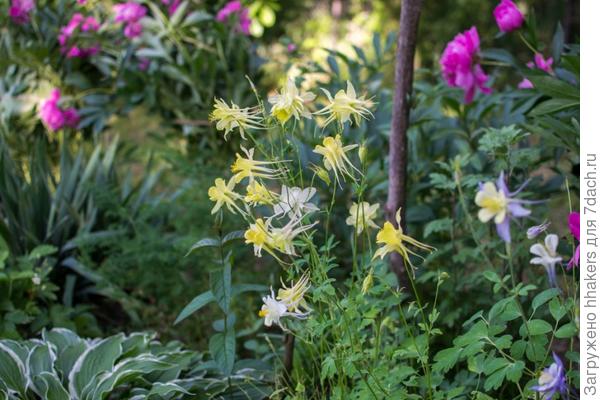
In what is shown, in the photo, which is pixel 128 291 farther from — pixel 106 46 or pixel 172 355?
pixel 106 46

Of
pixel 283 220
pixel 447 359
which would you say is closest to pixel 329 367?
pixel 447 359

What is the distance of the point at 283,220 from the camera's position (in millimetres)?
2027

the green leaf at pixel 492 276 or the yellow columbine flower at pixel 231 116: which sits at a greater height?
the yellow columbine flower at pixel 231 116

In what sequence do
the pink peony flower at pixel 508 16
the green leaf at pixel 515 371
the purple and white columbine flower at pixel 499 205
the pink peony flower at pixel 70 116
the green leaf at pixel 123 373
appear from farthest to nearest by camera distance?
the pink peony flower at pixel 70 116, the pink peony flower at pixel 508 16, the green leaf at pixel 123 373, the green leaf at pixel 515 371, the purple and white columbine flower at pixel 499 205

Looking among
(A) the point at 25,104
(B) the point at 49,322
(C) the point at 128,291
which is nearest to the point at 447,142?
(C) the point at 128,291

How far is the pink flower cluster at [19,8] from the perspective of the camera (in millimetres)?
3553

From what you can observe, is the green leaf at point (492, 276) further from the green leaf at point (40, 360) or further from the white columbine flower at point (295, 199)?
the green leaf at point (40, 360)

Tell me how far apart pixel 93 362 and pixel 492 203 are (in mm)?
1209

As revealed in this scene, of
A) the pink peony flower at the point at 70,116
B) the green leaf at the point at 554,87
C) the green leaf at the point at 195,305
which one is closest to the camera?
the green leaf at the point at 195,305

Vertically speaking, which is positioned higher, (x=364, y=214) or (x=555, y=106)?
(x=555, y=106)

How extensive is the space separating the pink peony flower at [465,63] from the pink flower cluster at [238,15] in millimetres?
1480

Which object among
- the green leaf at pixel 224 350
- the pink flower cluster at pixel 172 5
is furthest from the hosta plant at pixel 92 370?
the pink flower cluster at pixel 172 5

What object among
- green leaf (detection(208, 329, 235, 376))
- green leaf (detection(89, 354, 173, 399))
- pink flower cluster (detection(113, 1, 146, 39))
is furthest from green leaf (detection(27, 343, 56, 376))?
pink flower cluster (detection(113, 1, 146, 39))

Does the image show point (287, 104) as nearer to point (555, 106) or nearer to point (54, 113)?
point (555, 106)
